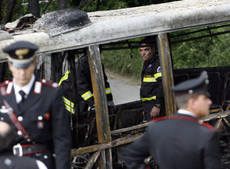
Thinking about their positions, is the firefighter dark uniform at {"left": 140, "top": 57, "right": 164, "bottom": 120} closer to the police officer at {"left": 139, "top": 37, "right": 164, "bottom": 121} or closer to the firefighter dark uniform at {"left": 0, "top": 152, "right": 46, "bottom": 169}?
the police officer at {"left": 139, "top": 37, "right": 164, "bottom": 121}

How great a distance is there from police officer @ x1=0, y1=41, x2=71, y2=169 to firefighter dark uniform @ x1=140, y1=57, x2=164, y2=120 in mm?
2486

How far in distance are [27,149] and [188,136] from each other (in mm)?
1281

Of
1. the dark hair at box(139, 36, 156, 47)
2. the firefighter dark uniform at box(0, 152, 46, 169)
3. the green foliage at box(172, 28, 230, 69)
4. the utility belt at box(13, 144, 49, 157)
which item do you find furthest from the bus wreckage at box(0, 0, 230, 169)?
the green foliage at box(172, 28, 230, 69)

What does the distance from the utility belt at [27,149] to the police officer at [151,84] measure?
8.42ft

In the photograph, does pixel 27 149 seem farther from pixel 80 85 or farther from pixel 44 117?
pixel 80 85

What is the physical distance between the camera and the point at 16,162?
273cm

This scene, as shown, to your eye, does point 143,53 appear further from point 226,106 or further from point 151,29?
point 226,106

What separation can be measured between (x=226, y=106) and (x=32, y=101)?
4198mm

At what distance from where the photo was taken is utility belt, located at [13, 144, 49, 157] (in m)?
2.95

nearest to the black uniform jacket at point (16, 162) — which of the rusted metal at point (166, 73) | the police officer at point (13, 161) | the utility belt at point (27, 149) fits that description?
the police officer at point (13, 161)

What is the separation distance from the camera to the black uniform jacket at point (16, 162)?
8.93 ft

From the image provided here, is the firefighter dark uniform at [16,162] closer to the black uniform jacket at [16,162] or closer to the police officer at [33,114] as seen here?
the black uniform jacket at [16,162]

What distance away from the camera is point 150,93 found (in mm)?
5398

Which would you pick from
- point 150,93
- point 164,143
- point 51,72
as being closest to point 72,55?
point 51,72
